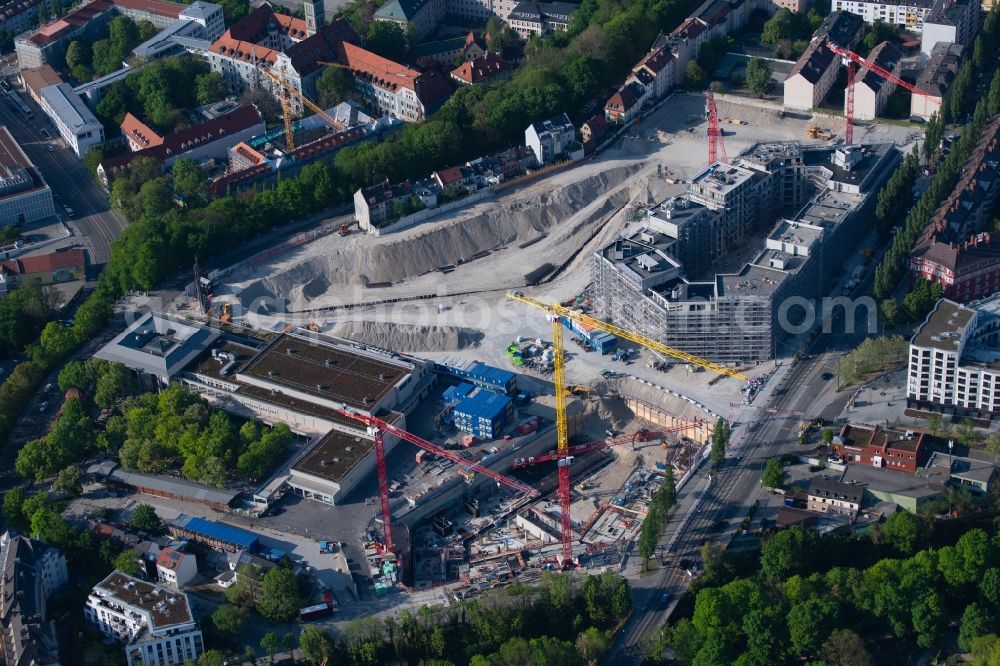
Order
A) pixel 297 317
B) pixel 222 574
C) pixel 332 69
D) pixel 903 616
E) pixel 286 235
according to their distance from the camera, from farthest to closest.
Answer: pixel 332 69 < pixel 286 235 < pixel 297 317 < pixel 222 574 < pixel 903 616

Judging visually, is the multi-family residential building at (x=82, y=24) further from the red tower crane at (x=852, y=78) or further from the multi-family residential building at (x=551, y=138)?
the red tower crane at (x=852, y=78)

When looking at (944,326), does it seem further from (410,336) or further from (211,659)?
(211,659)

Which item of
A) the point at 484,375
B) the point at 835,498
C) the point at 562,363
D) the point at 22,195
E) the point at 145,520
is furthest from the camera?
the point at 22,195

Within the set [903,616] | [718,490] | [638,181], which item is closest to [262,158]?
[638,181]

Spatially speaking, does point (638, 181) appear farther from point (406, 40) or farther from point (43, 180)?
point (43, 180)

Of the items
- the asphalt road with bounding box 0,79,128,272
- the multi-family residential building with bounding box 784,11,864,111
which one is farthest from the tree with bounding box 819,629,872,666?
the asphalt road with bounding box 0,79,128,272

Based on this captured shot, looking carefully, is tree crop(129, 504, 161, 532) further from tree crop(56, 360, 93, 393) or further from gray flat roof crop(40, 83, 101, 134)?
gray flat roof crop(40, 83, 101, 134)

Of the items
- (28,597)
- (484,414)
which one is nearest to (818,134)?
(484,414)
